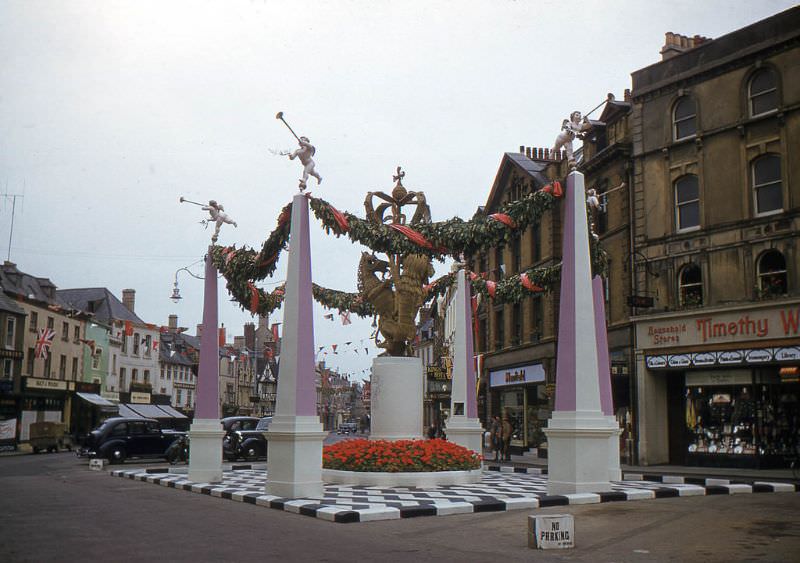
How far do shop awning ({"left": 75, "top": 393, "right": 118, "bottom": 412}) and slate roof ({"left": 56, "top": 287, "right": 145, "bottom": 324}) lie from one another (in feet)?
23.0

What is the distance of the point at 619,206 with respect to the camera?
3128 centimetres

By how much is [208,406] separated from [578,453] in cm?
944

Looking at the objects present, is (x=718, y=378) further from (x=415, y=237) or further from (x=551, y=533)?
(x=551, y=533)

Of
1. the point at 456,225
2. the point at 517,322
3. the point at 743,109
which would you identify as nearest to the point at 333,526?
the point at 456,225

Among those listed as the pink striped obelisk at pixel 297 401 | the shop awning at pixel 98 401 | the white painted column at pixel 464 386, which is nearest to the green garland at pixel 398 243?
the white painted column at pixel 464 386

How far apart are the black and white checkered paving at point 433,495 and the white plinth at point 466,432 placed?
4.88 feet

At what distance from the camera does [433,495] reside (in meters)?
14.6

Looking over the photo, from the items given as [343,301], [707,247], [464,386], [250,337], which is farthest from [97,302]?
[707,247]

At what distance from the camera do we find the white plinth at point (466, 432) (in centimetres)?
2102

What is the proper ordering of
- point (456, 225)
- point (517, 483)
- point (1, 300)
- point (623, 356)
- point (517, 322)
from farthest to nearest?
1. point (1, 300)
2. point (517, 322)
3. point (623, 356)
4. point (517, 483)
5. point (456, 225)

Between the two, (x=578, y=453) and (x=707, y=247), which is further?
(x=707, y=247)

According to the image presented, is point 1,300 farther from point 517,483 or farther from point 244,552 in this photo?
point 244,552

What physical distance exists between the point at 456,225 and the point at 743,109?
1440 centimetres

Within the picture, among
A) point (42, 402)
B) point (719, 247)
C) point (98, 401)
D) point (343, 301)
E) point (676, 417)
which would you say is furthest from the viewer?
point (98, 401)
